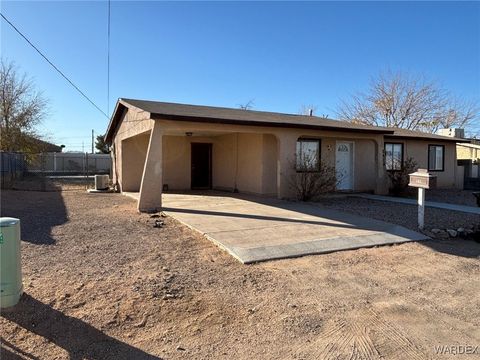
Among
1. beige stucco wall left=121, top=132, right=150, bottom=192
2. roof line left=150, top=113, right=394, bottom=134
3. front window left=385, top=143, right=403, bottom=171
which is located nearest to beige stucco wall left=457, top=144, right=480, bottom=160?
front window left=385, top=143, right=403, bottom=171

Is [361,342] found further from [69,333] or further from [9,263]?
[9,263]

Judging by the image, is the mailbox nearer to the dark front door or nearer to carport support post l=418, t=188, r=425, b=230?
carport support post l=418, t=188, r=425, b=230

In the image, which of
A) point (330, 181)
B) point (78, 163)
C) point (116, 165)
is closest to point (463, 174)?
point (330, 181)

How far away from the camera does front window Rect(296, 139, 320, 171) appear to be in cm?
1345

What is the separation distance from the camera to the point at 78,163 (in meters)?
41.8

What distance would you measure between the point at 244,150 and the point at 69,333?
39.8 ft

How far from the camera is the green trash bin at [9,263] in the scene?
4.02 metres

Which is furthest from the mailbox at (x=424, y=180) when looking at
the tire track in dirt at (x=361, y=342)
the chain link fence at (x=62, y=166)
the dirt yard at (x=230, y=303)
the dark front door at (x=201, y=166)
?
the chain link fence at (x=62, y=166)

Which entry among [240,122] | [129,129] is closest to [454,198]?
[240,122]

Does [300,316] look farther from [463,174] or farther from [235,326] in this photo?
[463,174]

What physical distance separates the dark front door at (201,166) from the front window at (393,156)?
8164 mm

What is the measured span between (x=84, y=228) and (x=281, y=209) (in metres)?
5.14

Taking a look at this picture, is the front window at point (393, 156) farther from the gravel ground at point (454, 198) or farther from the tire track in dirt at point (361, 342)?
the tire track in dirt at point (361, 342)

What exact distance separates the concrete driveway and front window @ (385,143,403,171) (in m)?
7.94
